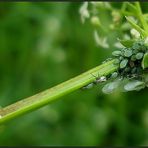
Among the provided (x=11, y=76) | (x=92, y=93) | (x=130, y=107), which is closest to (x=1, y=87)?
(x=11, y=76)

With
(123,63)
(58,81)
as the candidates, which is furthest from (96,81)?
(58,81)

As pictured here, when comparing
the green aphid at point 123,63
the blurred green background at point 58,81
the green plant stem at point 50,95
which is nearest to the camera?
the green plant stem at point 50,95

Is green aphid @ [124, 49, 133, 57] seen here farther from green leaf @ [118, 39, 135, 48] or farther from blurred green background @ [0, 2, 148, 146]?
blurred green background @ [0, 2, 148, 146]

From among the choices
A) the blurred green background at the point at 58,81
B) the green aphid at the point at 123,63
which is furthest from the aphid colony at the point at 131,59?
the blurred green background at the point at 58,81

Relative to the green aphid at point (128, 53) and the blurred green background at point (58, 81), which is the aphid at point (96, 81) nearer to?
the green aphid at point (128, 53)

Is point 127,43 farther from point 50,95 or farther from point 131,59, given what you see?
point 50,95

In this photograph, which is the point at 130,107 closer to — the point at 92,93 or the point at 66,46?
the point at 92,93
